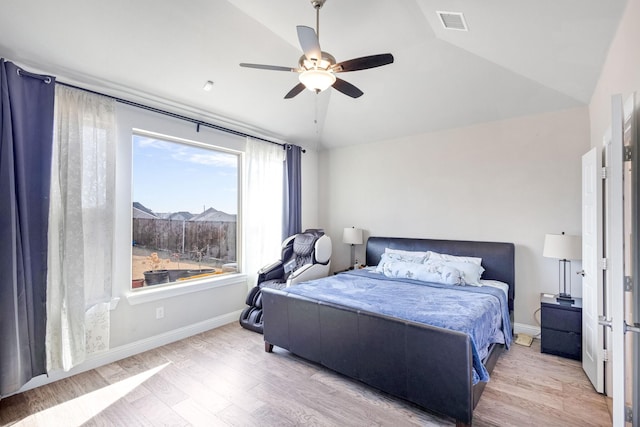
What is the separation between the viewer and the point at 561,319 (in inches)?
118

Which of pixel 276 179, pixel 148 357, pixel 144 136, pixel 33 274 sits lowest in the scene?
pixel 148 357

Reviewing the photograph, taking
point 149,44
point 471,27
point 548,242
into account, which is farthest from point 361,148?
point 149,44

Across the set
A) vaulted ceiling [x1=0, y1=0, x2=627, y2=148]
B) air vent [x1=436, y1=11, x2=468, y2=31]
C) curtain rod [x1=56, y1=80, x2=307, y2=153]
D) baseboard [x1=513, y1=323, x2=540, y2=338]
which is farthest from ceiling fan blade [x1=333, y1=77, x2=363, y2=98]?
baseboard [x1=513, y1=323, x2=540, y2=338]

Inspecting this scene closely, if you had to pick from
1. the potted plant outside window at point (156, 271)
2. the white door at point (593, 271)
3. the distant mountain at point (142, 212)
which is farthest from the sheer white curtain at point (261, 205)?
the white door at point (593, 271)

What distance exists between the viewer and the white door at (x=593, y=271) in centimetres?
233

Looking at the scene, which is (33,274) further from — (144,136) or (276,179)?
(276,179)

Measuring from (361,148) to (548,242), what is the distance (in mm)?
2921

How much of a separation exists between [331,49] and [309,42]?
1.30 m

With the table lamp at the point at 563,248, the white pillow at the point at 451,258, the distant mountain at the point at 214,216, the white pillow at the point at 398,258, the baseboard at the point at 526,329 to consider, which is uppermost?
the distant mountain at the point at 214,216

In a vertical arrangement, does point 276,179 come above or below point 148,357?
above

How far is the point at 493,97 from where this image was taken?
3.51 m

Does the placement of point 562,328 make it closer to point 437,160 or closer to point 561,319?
point 561,319

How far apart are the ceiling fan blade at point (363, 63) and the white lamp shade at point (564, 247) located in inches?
102

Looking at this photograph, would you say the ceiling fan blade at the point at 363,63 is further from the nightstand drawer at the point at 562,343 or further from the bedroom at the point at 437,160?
the nightstand drawer at the point at 562,343
